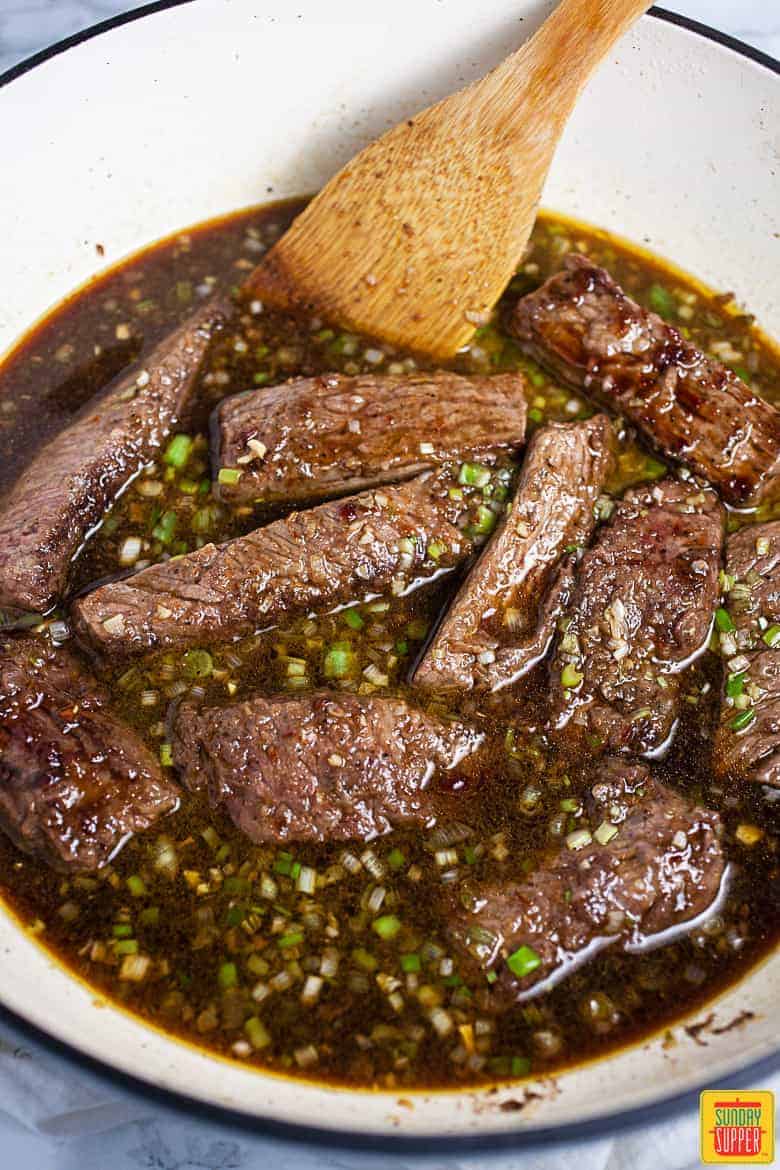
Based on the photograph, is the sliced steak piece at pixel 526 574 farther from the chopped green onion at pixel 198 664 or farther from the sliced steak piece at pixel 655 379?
the chopped green onion at pixel 198 664

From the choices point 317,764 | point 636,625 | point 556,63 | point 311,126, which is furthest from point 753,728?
point 311,126

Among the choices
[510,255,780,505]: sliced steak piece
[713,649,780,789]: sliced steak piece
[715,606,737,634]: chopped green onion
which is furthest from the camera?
[510,255,780,505]: sliced steak piece

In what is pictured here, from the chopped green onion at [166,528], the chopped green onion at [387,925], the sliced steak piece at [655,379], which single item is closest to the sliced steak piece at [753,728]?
the sliced steak piece at [655,379]

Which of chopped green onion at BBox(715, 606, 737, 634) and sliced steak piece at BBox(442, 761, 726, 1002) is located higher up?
chopped green onion at BBox(715, 606, 737, 634)

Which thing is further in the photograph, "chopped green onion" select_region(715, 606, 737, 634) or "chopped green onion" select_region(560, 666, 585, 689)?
"chopped green onion" select_region(715, 606, 737, 634)

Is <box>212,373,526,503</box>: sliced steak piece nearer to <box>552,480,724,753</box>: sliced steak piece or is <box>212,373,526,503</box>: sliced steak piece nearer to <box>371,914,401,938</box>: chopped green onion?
<box>552,480,724,753</box>: sliced steak piece

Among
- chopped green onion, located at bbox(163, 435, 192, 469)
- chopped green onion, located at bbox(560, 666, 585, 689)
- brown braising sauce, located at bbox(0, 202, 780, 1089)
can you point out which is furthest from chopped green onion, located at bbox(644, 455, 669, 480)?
chopped green onion, located at bbox(163, 435, 192, 469)
